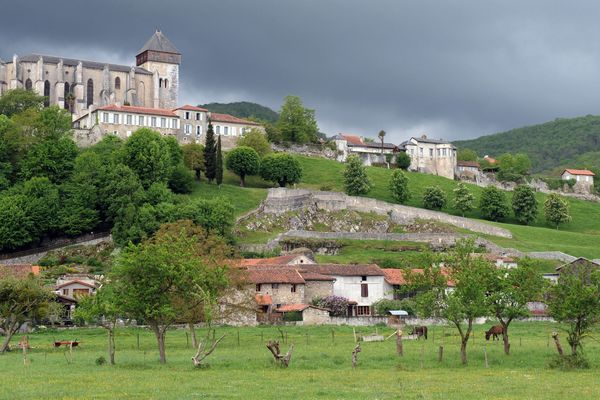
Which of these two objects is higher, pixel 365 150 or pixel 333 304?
pixel 365 150

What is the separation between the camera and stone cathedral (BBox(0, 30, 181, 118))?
144m

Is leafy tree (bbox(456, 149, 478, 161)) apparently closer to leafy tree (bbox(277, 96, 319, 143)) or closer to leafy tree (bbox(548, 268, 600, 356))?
leafy tree (bbox(277, 96, 319, 143))

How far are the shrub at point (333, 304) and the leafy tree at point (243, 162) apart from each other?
50640mm

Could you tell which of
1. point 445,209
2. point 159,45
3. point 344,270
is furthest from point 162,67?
point 344,270

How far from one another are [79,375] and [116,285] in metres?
10.4

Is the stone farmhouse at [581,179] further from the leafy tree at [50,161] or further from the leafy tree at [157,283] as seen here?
the leafy tree at [157,283]

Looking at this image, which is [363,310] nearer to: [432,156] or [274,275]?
[274,275]

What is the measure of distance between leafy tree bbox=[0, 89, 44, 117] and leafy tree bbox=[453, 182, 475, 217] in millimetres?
61164

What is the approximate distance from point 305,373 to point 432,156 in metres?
125

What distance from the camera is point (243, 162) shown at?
405ft

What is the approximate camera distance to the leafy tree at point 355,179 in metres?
125

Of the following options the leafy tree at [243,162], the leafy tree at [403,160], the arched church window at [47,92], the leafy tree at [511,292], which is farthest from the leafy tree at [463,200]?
the leafy tree at [511,292]

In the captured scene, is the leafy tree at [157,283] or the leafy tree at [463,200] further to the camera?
the leafy tree at [463,200]

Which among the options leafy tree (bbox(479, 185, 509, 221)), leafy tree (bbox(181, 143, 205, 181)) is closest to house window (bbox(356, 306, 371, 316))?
leafy tree (bbox(181, 143, 205, 181))
